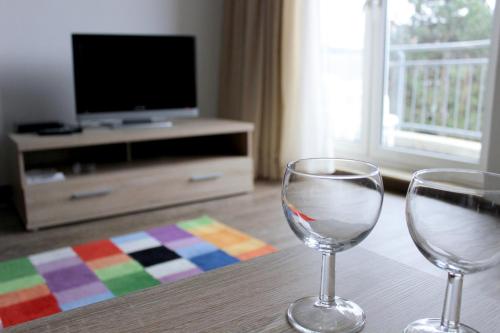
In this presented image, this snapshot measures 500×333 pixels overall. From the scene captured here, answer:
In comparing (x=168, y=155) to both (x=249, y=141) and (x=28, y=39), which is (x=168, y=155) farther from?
(x=28, y=39)

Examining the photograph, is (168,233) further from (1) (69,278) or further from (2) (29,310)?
(2) (29,310)

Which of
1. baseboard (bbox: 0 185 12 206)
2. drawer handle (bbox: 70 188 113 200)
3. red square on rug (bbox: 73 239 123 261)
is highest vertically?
drawer handle (bbox: 70 188 113 200)

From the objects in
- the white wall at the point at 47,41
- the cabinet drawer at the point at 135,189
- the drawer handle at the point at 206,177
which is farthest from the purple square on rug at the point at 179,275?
the white wall at the point at 47,41

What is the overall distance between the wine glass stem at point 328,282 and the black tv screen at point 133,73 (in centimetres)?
246

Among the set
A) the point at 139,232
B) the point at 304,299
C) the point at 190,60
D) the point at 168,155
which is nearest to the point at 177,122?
the point at 168,155

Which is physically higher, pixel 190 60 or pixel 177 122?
pixel 190 60

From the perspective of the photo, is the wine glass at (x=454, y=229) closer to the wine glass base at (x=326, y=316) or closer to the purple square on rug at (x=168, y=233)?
the wine glass base at (x=326, y=316)

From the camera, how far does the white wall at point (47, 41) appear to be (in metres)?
2.91

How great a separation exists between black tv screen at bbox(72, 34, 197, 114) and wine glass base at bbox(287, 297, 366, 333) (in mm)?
2461

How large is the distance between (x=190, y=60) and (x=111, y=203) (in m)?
1.07

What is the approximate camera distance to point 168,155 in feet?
10.6

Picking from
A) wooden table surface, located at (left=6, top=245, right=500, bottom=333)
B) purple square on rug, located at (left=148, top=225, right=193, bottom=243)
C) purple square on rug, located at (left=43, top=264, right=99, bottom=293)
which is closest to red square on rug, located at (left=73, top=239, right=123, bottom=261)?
purple square on rug, located at (left=43, top=264, right=99, bottom=293)

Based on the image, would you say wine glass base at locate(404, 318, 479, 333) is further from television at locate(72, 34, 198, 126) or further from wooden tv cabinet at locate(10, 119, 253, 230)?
television at locate(72, 34, 198, 126)

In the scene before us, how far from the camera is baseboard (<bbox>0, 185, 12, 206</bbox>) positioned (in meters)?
2.97
